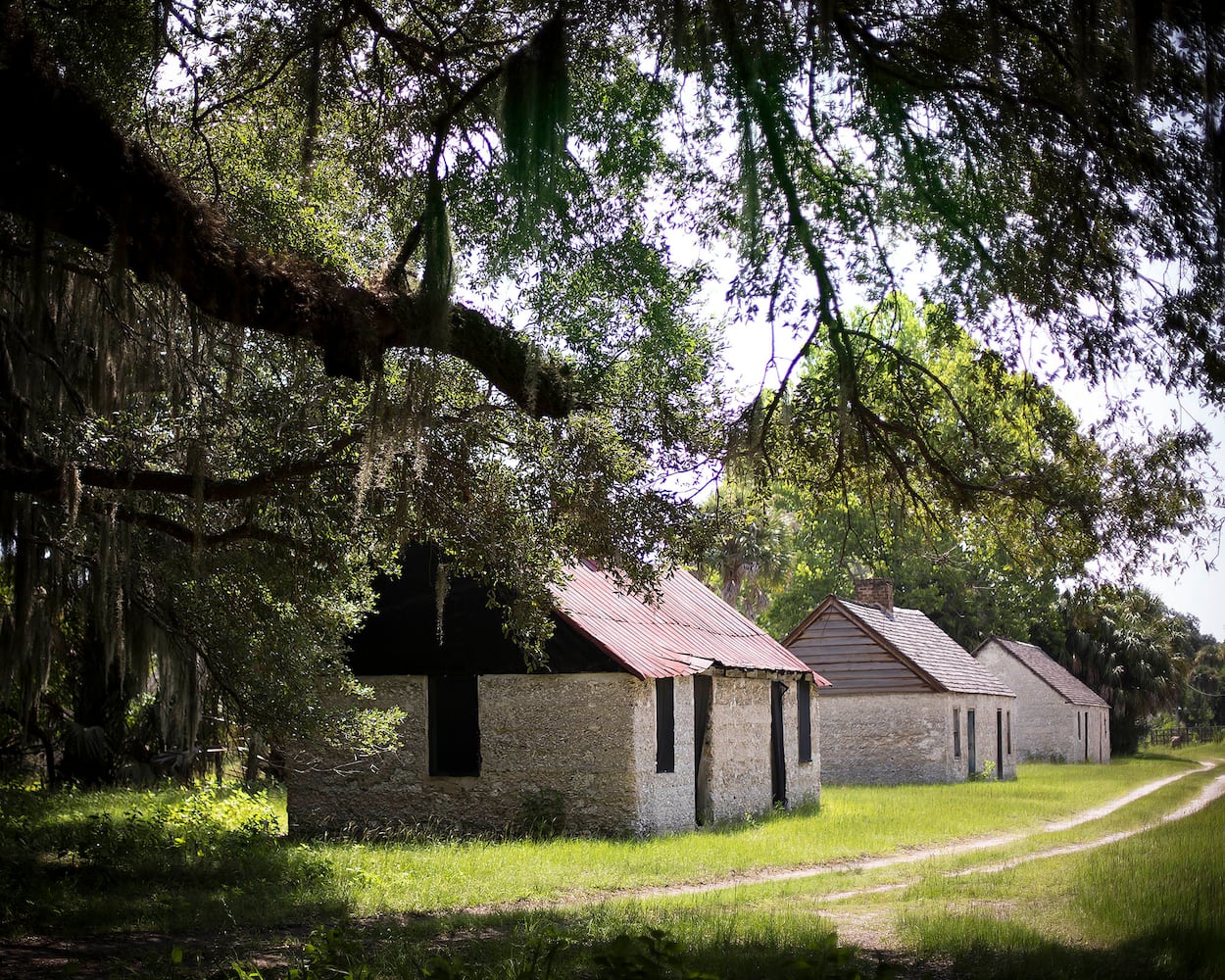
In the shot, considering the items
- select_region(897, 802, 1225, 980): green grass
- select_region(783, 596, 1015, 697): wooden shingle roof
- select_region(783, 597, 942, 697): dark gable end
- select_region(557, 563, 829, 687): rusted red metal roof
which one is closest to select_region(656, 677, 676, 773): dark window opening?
select_region(557, 563, 829, 687): rusted red metal roof

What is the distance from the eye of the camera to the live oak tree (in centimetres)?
724

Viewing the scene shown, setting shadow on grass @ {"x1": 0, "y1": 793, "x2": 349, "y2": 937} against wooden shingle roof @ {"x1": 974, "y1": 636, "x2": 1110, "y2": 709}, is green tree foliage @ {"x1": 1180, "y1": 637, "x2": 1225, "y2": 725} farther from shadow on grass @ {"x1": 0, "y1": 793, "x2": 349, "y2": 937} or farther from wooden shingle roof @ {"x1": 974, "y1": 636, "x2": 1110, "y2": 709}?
shadow on grass @ {"x1": 0, "y1": 793, "x2": 349, "y2": 937}

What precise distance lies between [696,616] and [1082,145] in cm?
1510

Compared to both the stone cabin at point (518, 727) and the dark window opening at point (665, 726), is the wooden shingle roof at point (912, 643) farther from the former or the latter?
the dark window opening at point (665, 726)

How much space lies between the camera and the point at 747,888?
39.3 ft

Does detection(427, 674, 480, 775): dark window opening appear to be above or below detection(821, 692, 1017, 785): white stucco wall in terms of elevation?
above

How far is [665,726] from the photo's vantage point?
58.3 ft

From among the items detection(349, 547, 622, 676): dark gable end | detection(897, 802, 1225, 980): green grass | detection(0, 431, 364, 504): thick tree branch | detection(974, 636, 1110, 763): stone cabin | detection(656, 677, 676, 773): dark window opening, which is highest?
detection(0, 431, 364, 504): thick tree branch

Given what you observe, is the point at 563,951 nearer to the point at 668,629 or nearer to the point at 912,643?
the point at 668,629

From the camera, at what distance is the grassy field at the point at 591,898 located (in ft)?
24.7

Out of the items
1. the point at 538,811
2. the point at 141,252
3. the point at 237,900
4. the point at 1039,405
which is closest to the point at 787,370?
the point at 1039,405

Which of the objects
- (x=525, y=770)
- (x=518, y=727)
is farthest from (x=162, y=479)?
(x=525, y=770)

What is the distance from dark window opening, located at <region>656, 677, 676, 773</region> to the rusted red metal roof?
1.37 ft

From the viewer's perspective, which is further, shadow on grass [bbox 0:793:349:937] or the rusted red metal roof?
the rusted red metal roof
